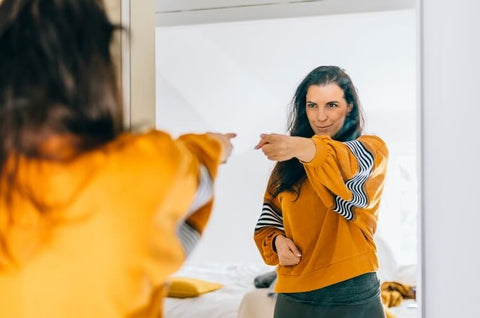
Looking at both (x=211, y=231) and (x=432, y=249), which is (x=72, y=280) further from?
(x=432, y=249)

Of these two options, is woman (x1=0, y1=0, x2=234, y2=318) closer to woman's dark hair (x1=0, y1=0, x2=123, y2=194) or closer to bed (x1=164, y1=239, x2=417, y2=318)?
woman's dark hair (x1=0, y1=0, x2=123, y2=194)

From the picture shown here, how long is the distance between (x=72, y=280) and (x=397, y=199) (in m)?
0.68

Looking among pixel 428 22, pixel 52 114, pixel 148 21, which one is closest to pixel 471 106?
pixel 428 22

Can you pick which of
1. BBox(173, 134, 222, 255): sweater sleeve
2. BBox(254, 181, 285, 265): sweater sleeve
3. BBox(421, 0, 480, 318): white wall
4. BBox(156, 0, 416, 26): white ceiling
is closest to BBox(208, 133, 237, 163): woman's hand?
BBox(173, 134, 222, 255): sweater sleeve

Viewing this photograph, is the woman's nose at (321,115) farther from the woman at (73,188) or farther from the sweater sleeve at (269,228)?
the woman at (73,188)

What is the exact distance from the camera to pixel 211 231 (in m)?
1.26

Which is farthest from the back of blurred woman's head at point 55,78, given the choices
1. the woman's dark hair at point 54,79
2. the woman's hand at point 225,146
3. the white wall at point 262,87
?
the white wall at point 262,87

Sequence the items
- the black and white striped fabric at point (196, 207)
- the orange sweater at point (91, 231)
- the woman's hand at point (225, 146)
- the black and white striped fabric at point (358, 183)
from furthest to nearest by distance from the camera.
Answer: the black and white striped fabric at point (358, 183) < the woman's hand at point (225, 146) < the black and white striped fabric at point (196, 207) < the orange sweater at point (91, 231)

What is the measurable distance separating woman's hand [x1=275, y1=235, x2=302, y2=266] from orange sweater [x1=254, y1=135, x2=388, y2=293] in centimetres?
1

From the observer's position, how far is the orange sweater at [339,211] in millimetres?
1215

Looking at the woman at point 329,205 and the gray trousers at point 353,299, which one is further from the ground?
the woman at point 329,205

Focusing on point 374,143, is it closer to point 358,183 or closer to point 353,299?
point 358,183

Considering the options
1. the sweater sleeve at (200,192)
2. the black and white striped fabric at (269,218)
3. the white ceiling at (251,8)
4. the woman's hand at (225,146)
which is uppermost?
the white ceiling at (251,8)

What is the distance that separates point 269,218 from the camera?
4.13 feet
